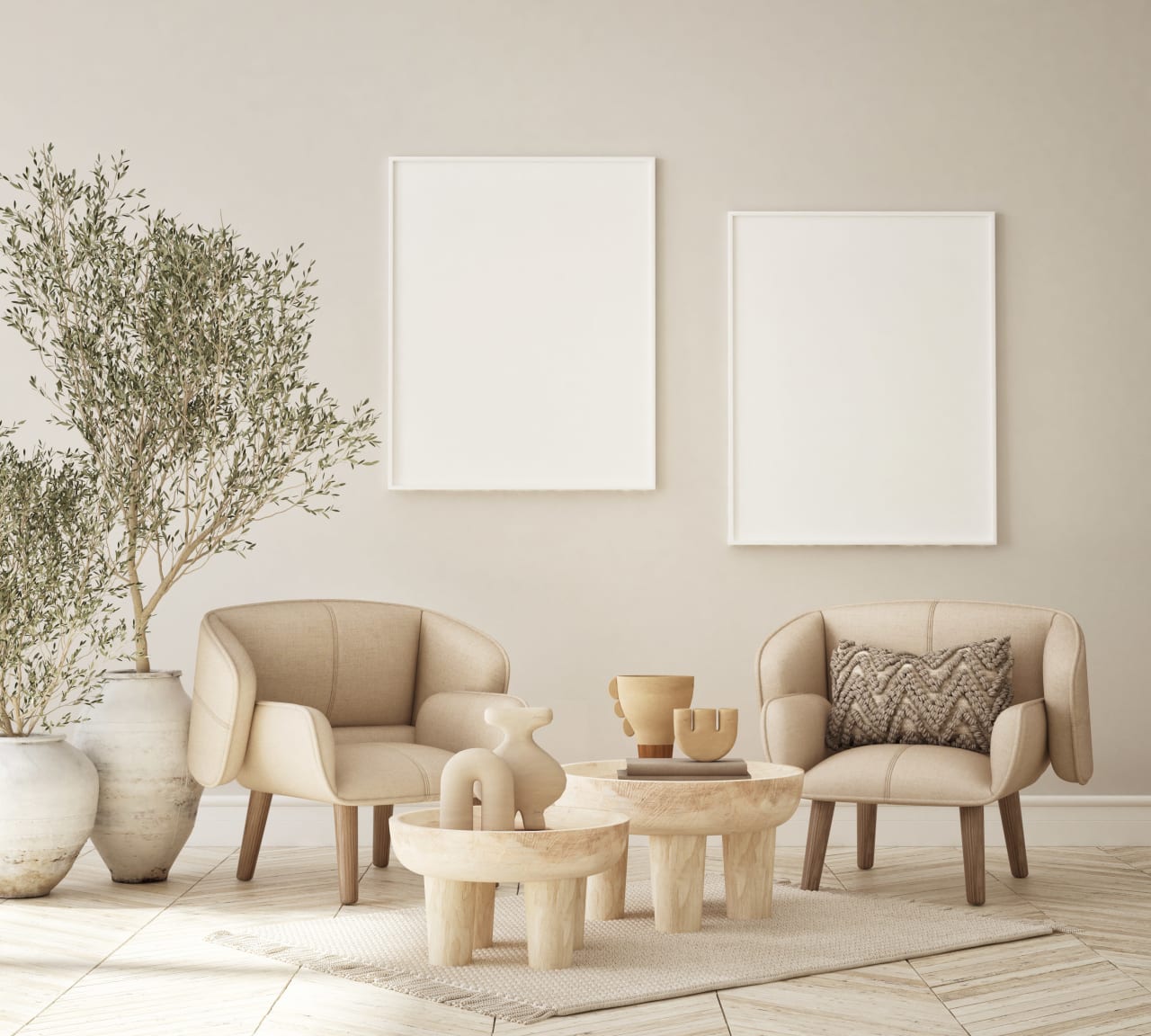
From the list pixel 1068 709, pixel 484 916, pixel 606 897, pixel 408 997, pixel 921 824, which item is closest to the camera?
pixel 408 997

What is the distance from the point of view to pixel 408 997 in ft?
8.68

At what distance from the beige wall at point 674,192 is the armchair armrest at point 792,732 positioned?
840 mm

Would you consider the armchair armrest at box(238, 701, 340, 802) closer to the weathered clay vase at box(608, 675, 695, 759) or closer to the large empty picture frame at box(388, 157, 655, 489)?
the weathered clay vase at box(608, 675, 695, 759)

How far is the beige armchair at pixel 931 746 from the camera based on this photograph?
3564 mm

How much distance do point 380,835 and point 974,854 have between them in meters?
1.72

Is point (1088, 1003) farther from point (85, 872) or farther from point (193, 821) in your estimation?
point (85, 872)

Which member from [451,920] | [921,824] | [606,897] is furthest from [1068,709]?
[451,920]

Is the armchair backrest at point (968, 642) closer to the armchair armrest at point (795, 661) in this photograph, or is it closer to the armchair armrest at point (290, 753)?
the armchair armrest at point (795, 661)

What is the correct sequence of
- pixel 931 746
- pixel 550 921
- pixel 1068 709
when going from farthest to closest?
pixel 931 746
pixel 1068 709
pixel 550 921

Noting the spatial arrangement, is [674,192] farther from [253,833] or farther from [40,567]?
[253,833]

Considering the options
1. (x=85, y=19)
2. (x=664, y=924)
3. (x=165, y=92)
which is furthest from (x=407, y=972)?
(x=85, y=19)

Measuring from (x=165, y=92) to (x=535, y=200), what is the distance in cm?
136

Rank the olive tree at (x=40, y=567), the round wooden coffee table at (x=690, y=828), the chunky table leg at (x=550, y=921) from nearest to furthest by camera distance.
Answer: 1. the chunky table leg at (x=550, y=921)
2. the round wooden coffee table at (x=690, y=828)
3. the olive tree at (x=40, y=567)

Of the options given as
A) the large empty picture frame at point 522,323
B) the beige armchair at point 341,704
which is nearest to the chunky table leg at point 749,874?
the beige armchair at point 341,704
